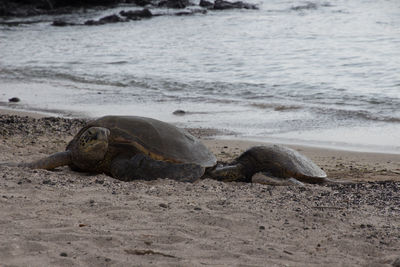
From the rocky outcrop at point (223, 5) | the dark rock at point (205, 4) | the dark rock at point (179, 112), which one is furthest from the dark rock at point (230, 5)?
the dark rock at point (179, 112)

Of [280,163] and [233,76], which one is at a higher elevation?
[280,163]

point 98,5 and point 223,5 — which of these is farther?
point 98,5

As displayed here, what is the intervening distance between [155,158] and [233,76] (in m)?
8.52

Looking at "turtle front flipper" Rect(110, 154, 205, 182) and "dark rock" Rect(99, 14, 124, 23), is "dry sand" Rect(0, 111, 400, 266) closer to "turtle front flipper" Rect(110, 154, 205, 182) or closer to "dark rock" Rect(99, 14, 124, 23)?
"turtle front flipper" Rect(110, 154, 205, 182)

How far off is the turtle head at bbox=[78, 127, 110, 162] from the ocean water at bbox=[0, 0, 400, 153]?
300 centimetres

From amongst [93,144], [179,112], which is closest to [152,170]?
[93,144]

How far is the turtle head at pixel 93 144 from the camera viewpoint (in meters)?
5.46

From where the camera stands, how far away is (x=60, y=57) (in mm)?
17938

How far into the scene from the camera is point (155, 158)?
18.2 ft

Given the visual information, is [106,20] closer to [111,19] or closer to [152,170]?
[111,19]

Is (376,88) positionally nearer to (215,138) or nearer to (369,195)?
(215,138)

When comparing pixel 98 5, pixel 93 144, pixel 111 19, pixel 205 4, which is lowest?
pixel 111 19

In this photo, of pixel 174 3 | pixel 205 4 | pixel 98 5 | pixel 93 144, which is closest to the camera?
pixel 93 144

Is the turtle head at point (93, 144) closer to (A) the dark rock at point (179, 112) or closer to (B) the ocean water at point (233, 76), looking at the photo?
(B) the ocean water at point (233, 76)
